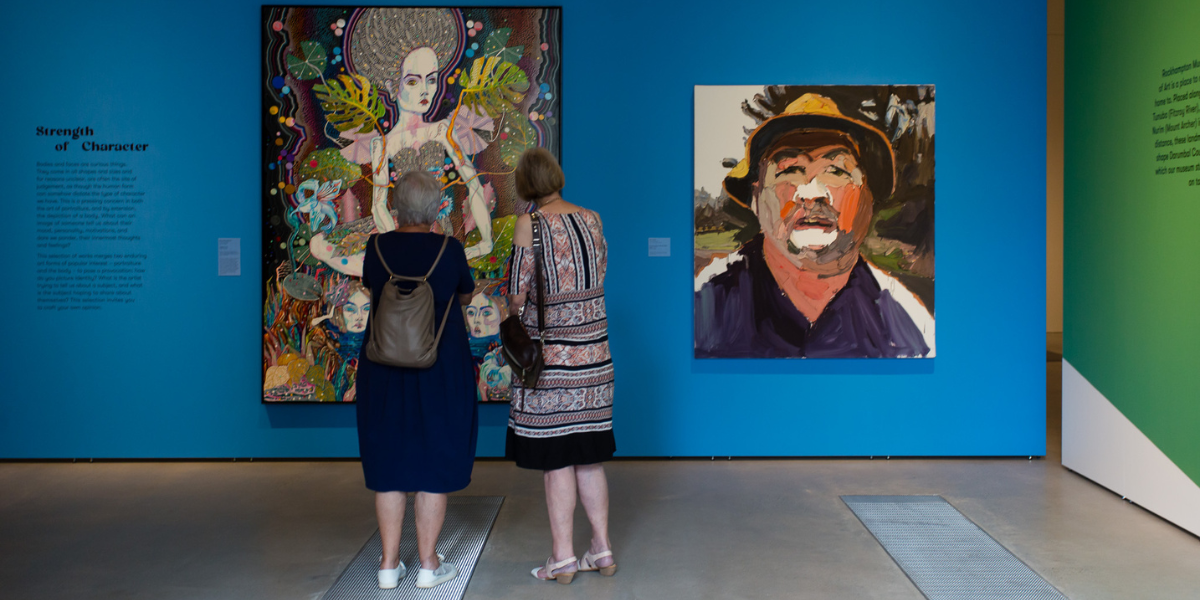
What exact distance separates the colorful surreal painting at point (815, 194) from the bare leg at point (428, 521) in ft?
7.75

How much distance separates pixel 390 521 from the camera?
9.85 feet

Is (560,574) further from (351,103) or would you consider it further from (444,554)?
(351,103)

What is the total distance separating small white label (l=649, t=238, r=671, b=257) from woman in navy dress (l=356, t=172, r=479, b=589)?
210 cm

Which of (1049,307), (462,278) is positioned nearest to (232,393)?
(462,278)

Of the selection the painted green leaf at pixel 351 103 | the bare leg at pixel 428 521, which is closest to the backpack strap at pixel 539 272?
the bare leg at pixel 428 521

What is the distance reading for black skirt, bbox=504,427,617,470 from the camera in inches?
118

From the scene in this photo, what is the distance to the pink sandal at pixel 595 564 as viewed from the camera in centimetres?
314

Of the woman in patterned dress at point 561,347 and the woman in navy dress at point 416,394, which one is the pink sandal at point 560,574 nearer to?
the woman in patterned dress at point 561,347

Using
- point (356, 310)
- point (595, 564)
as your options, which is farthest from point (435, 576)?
point (356, 310)

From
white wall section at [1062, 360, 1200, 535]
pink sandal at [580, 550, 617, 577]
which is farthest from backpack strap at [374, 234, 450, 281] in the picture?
white wall section at [1062, 360, 1200, 535]

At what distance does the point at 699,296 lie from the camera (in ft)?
16.1

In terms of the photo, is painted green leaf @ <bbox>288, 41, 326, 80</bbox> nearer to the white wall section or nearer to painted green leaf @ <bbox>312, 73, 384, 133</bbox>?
painted green leaf @ <bbox>312, 73, 384, 133</bbox>

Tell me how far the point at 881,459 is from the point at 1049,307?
27.2 ft

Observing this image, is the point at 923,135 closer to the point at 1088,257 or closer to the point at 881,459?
the point at 1088,257
